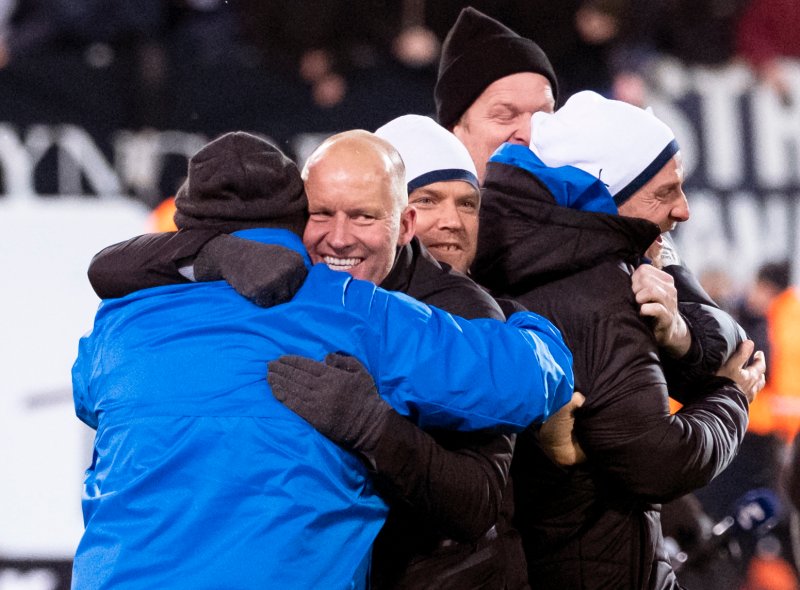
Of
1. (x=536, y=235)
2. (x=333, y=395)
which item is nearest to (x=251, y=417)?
(x=333, y=395)

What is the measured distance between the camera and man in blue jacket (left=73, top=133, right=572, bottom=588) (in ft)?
6.19

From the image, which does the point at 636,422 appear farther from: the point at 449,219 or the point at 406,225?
the point at 449,219

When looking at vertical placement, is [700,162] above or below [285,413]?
below

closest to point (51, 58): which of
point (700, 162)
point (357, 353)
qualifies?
point (700, 162)

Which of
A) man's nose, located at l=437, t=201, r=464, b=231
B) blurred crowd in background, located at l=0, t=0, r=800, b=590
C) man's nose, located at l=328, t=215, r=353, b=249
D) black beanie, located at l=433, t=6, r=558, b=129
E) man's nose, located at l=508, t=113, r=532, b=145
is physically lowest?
blurred crowd in background, located at l=0, t=0, r=800, b=590

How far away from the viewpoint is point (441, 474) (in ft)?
6.61

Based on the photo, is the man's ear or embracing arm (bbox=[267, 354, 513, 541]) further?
the man's ear

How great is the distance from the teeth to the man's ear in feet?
0.33

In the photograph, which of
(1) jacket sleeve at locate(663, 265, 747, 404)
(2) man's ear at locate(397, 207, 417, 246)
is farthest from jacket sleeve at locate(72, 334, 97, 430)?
(1) jacket sleeve at locate(663, 265, 747, 404)

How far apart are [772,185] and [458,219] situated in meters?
5.07

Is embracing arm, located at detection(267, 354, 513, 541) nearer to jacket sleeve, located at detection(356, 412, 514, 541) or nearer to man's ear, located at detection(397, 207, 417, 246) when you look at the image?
jacket sleeve, located at detection(356, 412, 514, 541)

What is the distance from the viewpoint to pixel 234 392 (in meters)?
1.93

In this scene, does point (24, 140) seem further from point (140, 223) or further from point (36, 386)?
point (36, 386)

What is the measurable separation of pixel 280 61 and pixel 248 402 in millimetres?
4975
